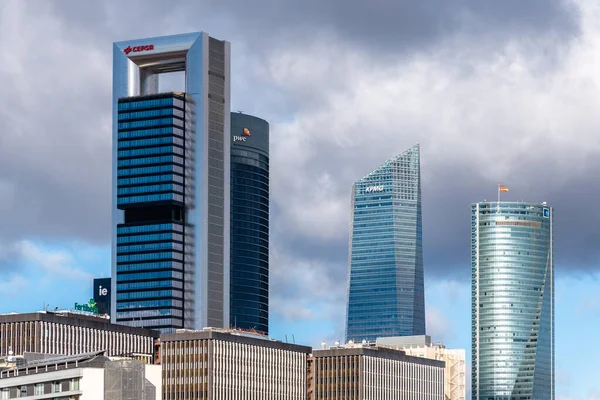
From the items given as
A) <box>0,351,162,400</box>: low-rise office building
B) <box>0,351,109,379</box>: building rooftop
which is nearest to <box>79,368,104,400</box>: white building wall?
<box>0,351,162,400</box>: low-rise office building

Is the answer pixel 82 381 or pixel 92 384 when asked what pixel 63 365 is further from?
pixel 92 384

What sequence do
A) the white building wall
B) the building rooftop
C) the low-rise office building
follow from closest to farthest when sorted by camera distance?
the low-rise office building < the white building wall < the building rooftop

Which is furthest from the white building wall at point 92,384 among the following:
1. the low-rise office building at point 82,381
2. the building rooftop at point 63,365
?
the building rooftop at point 63,365

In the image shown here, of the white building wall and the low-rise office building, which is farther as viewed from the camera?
the white building wall

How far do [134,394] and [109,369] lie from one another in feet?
11.7

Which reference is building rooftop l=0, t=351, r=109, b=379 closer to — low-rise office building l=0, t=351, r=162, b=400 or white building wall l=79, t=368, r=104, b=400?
low-rise office building l=0, t=351, r=162, b=400

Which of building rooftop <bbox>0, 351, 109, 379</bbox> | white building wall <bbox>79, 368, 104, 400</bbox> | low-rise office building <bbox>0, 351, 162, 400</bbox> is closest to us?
low-rise office building <bbox>0, 351, 162, 400</bbox>

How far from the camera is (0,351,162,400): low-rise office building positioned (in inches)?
7407

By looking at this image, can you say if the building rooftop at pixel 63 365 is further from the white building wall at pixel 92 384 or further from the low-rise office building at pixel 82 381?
the white building wall at pixel 92 384

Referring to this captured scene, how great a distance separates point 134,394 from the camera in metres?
189

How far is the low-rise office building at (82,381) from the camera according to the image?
188 metres

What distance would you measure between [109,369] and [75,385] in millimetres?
3947

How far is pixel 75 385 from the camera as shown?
7461 inches

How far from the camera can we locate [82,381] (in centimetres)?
18912
